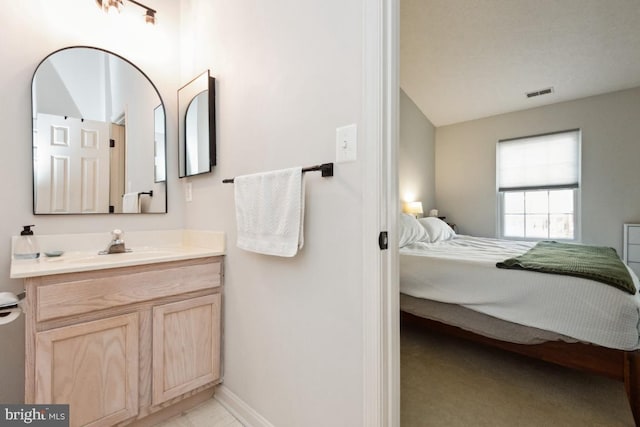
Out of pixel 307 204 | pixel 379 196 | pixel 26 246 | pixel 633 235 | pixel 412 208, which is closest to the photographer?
pixel 379 196

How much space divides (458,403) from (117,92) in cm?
273

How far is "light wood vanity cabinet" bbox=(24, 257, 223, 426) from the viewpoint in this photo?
105 cm

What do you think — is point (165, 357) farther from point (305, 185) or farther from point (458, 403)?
point (458, 403)

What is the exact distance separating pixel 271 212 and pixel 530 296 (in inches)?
64.6

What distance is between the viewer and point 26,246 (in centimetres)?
136

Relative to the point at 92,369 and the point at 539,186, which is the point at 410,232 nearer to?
the point at 92,369

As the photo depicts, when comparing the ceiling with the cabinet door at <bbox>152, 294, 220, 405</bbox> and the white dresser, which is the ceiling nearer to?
the white dresser

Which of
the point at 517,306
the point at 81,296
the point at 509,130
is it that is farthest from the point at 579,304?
the point at 509,130

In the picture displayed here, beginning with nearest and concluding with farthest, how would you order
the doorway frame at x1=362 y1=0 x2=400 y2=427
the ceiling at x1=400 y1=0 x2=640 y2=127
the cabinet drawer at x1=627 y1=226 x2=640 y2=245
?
the doorway frame at x1=362 y1=0 x2=400 y2=427
the ceiling at x1=400 y1=0 x2=640 y2=127
the cabinet drawer at x1=627 y1=226 x2=640 y2=245

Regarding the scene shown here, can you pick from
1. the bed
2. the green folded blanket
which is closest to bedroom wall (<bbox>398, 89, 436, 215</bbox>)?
the bed

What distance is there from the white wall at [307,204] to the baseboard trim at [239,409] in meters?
0.03

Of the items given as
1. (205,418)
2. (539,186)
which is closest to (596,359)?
(205,418)

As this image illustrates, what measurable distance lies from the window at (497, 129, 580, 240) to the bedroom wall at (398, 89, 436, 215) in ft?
3.58

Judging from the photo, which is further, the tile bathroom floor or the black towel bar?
the tile bathroom floor
